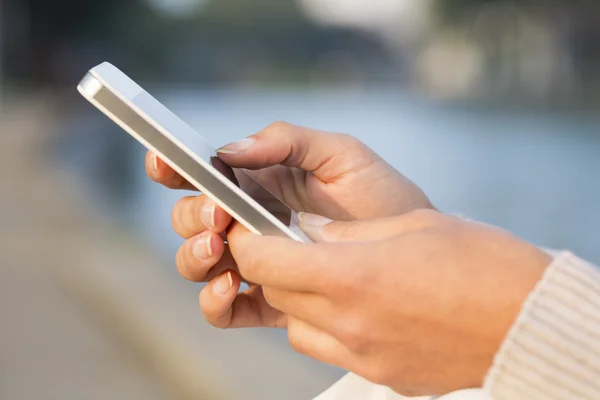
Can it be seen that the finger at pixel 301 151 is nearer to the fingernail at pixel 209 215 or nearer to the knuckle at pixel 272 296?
the fingernail at pixel 209 215

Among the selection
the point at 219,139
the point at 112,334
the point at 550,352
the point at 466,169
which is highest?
the point at 550,352

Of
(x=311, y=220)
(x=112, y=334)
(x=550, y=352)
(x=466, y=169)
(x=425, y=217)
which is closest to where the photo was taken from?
(x=550, y=352)

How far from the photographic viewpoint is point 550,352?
665mm

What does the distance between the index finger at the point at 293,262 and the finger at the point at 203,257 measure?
28 cm

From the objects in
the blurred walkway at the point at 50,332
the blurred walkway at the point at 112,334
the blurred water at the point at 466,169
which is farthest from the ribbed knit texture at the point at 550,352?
the blurred walkway at the point at 50,332

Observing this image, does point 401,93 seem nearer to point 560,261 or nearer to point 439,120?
point 439,120

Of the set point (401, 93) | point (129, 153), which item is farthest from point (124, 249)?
point (401, 93)

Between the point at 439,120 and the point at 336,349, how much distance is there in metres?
14.8

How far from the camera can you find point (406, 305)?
698 mm

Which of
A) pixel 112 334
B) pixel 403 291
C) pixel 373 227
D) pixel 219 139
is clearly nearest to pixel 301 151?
pixel 373 227

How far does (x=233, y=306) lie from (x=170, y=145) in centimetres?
41

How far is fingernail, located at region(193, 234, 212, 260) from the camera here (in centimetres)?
105

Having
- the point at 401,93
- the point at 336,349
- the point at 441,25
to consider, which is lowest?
the point at 401,93

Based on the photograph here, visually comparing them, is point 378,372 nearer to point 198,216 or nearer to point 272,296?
point 272,296
